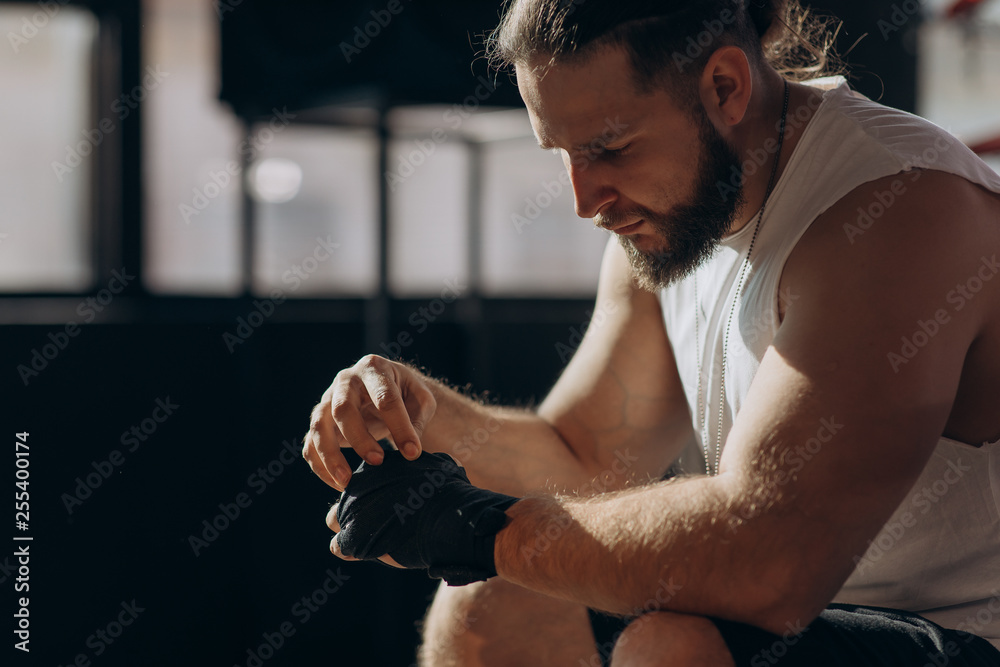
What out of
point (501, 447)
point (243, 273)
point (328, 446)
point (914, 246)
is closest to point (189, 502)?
point (243, 273)

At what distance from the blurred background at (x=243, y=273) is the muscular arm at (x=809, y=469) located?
1334mm

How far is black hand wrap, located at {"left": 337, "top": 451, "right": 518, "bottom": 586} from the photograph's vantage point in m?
0.91

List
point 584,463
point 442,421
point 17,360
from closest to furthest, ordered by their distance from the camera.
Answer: point 442,421 → point 584,463 → point 17,360

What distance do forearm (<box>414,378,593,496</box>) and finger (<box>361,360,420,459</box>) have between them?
0.16 m

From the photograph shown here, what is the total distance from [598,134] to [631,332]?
1.28 feet

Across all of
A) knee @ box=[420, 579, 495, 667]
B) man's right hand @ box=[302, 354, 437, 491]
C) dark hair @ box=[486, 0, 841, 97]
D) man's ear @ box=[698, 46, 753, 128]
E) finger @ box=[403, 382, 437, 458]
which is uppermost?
dark hair @ box=[486, 0, 841, 97]

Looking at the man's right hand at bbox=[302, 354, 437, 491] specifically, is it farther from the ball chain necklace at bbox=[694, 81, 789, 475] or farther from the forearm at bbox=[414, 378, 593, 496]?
the ball chain necklace at bbox=[694, 81, 789, 475]

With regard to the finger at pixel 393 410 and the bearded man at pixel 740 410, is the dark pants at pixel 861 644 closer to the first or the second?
the bearded man at pixel 740 410

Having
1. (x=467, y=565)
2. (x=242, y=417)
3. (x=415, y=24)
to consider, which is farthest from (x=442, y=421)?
(x=415, y=24)

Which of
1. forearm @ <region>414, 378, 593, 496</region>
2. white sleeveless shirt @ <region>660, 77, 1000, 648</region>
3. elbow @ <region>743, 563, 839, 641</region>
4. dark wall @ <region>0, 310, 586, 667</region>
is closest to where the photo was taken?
elbow @ <region>743, 563, 839, 641</region>

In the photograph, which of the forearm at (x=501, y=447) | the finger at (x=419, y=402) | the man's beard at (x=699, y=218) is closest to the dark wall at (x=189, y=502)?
the forearm at (x=501, y=447)

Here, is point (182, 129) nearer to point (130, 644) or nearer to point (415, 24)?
point (415, 24)

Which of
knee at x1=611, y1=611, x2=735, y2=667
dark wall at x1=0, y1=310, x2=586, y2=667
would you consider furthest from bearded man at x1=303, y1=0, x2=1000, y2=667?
dark wall at x1=0, y1=310, x2=586, y2=667

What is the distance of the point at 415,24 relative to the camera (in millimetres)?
2168
